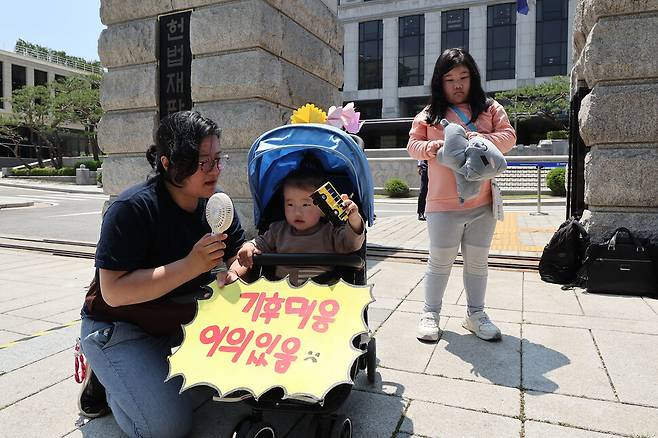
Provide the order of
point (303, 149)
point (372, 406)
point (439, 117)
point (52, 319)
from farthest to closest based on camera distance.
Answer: point (52, 319), point (439, 117), point (303, 149), point (372, 406)

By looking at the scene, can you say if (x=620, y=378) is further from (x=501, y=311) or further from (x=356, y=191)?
(x=356, y=191)

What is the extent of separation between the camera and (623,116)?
4.83 m

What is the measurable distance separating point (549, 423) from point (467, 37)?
43.1m

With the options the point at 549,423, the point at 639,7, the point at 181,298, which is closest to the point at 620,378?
the point at 549,423

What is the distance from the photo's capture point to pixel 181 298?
2404 millimetres

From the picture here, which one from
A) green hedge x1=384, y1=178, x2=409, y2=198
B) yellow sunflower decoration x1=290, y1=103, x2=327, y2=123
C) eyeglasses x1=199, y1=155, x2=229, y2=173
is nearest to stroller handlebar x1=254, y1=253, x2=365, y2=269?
eyeglasses x1=199, y1=155, x2=229, y2=173

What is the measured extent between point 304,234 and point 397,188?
57.8ft

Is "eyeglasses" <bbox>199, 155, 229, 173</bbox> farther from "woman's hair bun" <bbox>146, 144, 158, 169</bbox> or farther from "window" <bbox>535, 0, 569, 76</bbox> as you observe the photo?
"window" <bbox>535, 0, 569, 76</bbox>

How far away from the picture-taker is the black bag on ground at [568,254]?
4801mm

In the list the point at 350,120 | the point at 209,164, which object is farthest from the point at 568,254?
the point at 209,164

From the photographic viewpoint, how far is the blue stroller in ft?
7.27

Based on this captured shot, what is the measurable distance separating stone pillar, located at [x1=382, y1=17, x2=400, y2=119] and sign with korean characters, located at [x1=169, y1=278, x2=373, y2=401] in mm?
42719

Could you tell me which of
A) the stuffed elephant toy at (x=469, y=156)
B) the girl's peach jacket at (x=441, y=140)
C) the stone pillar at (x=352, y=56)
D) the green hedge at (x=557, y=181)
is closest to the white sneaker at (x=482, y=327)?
the girl's peach jacket at (x=441, y=140)

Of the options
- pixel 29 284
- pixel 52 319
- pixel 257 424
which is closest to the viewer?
pixel 257 424
